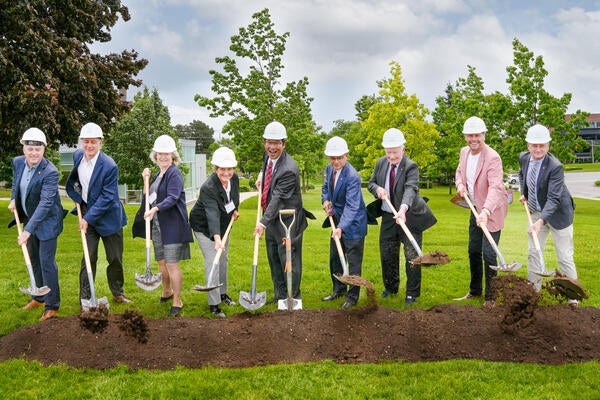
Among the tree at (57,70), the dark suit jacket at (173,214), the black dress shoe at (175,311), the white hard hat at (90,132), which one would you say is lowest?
the black dress shoe at (175,311)

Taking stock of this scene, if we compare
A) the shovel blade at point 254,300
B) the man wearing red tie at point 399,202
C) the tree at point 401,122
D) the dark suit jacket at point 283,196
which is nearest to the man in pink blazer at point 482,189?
the man wearing red tie at point 399,202

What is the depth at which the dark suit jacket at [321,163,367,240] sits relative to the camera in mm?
6590

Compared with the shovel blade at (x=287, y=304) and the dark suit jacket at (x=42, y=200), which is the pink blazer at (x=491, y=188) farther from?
the dark suit jacket at (x=42, y=200)

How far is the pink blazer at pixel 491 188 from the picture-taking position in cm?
648

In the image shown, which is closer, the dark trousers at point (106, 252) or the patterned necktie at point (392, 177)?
the dark trousers at point (106, 252)

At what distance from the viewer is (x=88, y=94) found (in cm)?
1566

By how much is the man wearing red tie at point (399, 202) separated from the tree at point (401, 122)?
2430 centimetres

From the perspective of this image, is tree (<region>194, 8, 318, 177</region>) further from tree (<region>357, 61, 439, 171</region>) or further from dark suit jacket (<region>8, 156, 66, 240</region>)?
dark suit jacket (<region>8, 156, 66, 240</region>)

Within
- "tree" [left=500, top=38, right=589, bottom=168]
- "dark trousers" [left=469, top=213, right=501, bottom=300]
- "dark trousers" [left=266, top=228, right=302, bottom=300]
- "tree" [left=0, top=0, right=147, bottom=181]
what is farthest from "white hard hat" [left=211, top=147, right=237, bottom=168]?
"tree" [left=500, top=38, right=589, bottom=168]

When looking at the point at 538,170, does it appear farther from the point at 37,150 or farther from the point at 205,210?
the point at 37,150

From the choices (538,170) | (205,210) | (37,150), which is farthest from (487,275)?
(37,150)

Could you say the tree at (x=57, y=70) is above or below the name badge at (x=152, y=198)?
above

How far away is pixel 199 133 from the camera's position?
4104 inches

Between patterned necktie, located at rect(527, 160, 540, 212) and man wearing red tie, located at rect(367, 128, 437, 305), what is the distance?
3.76 ft
